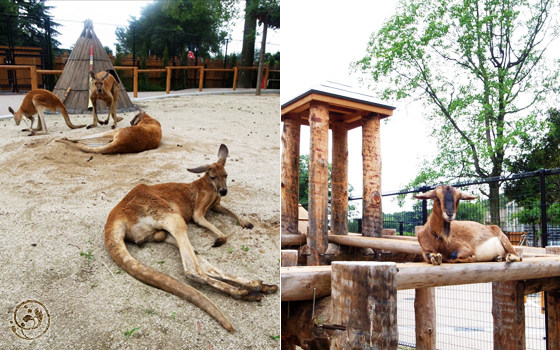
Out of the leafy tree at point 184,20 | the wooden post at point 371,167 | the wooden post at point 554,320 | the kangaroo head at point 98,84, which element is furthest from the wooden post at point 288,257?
the wooden post at point 554,320

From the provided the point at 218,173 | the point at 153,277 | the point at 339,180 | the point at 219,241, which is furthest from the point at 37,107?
the point at 339,180

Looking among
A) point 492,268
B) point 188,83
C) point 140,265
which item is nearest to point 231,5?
point 140,265

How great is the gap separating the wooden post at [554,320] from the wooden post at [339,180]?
1413 mm

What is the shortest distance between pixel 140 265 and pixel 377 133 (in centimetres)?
187

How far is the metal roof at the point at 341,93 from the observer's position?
269 centimetres

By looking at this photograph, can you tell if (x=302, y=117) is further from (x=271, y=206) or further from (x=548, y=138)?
(x=548, y=138)

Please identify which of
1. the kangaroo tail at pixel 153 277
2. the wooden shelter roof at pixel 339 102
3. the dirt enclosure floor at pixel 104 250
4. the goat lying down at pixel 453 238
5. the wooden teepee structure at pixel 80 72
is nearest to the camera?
the dirt enclosure floor at pixel 104 250

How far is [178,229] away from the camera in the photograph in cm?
215

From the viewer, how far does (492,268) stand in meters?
2.29

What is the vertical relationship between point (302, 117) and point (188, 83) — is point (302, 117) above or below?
below

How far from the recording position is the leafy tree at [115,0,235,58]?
2936 millimetres

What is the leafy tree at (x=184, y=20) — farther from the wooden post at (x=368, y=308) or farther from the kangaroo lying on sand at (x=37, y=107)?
the wooden post at (x=368, y=308)

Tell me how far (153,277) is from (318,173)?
4.08 feet

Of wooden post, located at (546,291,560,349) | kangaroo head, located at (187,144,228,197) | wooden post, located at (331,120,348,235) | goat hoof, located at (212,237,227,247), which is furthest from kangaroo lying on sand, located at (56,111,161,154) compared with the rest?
wooden post, located at (546,291,560,349)
